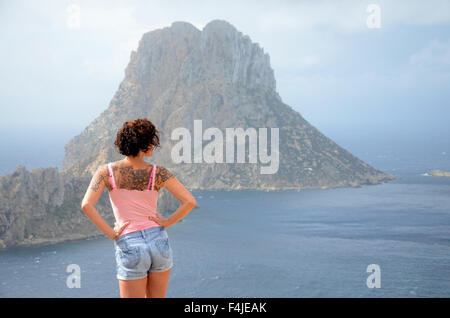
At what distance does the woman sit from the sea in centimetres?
6050

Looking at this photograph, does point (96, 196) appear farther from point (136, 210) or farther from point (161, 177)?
point (161, 177)

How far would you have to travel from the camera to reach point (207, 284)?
69.1 meters

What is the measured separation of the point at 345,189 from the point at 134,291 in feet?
564

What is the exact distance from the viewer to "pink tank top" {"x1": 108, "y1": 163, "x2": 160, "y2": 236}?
5.21m

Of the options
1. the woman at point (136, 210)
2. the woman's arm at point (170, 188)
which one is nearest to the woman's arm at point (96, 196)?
the woman at point (136, 210)

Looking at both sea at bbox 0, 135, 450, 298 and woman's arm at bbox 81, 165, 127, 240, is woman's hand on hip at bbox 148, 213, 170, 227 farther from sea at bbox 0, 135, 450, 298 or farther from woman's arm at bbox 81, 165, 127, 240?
sea at bbox 0, 135, 450, 298

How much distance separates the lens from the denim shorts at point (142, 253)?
507cm
